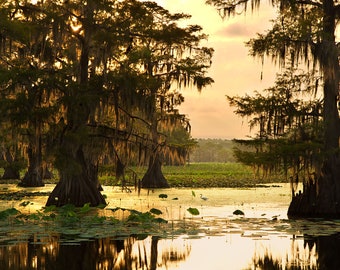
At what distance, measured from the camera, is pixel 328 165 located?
68.1 feet

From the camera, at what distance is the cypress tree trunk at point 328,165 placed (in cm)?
2014

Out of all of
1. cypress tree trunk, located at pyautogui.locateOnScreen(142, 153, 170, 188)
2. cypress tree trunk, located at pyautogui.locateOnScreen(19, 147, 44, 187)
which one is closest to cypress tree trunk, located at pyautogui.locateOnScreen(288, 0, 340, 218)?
cypress tree trunk, located at pyautogui.locateOnScreen(142, 153, 170, 188)

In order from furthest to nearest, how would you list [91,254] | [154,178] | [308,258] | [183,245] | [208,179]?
[208,179], [154,178], [183,245], [91,254], [308,258]

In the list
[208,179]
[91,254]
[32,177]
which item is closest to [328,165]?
[91,254]

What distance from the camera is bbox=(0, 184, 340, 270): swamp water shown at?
10.9 meters

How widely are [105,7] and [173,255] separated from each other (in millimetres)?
14318

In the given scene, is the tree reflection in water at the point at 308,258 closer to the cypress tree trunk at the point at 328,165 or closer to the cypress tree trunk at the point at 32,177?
the cypress tree trunk at the point at 328,165

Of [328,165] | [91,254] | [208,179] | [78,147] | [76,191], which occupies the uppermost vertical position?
[78,147]

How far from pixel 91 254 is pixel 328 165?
11.1 m

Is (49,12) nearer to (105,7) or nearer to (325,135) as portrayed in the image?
(105,7)

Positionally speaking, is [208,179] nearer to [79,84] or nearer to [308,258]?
[79,84]

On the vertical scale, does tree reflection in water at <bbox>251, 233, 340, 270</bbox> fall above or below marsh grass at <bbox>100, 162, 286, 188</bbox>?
below

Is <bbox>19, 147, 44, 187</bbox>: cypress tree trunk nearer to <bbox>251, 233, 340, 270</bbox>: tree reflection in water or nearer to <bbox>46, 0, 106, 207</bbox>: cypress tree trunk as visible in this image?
<bbox>46, 0, 106, 207</bbox>: cypress tree trunk

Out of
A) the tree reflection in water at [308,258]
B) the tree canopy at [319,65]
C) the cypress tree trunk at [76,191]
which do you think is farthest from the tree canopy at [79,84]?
the tree reflection in water at [308,258]
